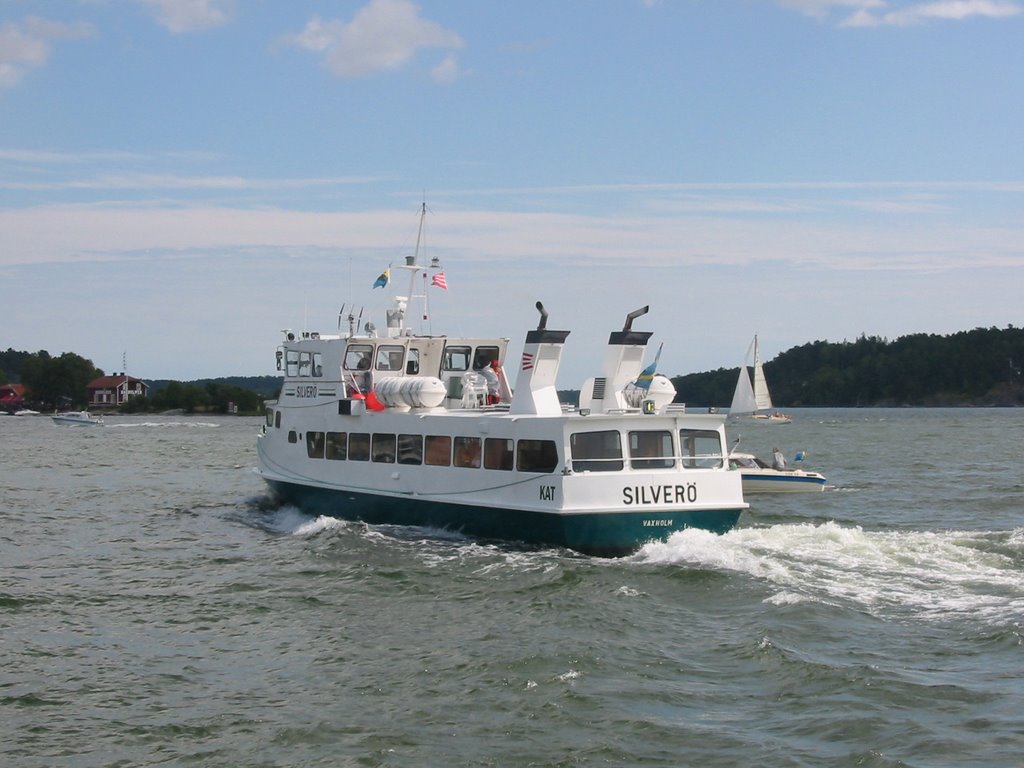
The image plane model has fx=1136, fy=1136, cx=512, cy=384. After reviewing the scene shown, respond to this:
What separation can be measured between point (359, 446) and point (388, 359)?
2730mm

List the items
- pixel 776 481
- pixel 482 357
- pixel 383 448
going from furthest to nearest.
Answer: pixel 776 481 < pixel 482 357 < pixel 383 448

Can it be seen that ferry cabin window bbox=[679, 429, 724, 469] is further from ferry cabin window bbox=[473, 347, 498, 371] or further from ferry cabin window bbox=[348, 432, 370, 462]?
ferry cabin window bbox=[473, 347, 498, 371]

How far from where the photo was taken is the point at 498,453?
74.4 ft

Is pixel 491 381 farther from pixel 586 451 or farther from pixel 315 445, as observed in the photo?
pixel 586 451

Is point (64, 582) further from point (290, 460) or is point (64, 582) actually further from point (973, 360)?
point (973, 360)

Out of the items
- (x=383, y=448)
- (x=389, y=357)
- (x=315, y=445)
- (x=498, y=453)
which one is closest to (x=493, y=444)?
(x=498, y=453)

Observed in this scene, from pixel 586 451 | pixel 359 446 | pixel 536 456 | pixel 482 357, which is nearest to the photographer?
pixel 586 451

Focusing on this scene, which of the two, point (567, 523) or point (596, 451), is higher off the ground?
point (596, 451)

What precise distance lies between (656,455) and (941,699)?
9002 millimetres

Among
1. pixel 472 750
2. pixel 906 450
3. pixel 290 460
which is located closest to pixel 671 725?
pixel 472 750

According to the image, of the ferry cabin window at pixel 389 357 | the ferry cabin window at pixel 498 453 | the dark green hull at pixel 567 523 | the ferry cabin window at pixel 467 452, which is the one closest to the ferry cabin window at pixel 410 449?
the dark green hull at pixel 567 523

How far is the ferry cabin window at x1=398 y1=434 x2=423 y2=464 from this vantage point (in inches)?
976

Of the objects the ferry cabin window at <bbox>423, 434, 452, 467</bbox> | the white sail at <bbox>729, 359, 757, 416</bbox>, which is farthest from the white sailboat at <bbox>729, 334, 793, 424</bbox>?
the ferry cabin window at <bbox>423, 434, 452, 467</bbox>

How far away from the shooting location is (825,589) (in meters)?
18.7
